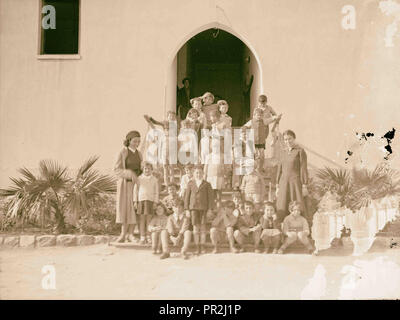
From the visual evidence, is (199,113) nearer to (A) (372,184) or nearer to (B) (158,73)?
(B) (158,73)

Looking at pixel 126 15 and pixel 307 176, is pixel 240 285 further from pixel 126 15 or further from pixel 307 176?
pixel 126 15

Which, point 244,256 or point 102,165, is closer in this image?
point 244,256

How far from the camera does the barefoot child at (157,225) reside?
8.20 m

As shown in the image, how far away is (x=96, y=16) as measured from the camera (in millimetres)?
9867

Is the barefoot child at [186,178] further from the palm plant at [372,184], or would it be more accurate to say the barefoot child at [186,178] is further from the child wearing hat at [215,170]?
the palm plant at [372,184]

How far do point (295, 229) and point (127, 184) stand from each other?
252cm

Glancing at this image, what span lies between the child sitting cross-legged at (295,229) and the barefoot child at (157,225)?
1.65 metres

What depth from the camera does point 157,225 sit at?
8320 mm

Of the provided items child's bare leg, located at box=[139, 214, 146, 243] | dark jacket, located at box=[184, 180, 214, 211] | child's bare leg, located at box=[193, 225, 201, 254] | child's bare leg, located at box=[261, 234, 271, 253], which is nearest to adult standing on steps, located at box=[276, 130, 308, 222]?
child's bare leg, located at box=[261, 234, 271, 253]

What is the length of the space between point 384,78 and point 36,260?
5.98 m

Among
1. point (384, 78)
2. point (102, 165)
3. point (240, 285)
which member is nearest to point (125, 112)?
point (102, 165)

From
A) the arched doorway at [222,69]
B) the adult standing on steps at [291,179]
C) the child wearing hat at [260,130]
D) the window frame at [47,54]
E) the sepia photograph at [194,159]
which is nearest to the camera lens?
the sepia photograph at [194,159]

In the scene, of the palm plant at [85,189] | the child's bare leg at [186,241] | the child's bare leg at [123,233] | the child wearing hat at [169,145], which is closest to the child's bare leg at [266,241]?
the child's bare leg at [186,241]

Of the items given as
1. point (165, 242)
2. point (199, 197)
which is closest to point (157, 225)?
point (165, 242)
